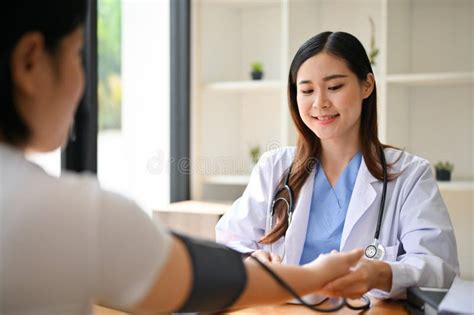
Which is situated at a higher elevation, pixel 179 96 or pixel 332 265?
pixel 179 96

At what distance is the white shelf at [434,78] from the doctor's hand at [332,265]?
1.98 m

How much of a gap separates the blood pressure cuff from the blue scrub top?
3.53ft

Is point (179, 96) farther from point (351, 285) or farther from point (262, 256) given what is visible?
point (351, 285)

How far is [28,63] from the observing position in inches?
28.3

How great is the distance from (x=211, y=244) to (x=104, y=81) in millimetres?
2515

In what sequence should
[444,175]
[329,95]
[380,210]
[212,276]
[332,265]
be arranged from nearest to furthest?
[212,276] → [332,265] → [380,210] → [329,95] → [444,175]

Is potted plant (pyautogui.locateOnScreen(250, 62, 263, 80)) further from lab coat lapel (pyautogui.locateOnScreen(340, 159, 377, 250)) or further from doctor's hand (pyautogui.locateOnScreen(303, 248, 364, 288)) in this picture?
doctor's hand (pyautogui.locateOnScreen(303, 248, 364, 288))

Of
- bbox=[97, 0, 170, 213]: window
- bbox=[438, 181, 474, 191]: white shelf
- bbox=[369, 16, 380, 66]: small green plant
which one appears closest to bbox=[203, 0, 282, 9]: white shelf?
bbox=[97, 0, 170, 213]: window

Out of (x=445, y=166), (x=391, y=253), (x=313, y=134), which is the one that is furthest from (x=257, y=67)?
(x=391, y=253)

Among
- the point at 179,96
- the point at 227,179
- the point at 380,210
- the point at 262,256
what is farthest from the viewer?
the point at 179,96

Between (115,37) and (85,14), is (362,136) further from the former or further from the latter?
(115,37)

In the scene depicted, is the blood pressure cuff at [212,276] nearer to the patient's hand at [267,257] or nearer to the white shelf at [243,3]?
the patient's hand at [267,257]

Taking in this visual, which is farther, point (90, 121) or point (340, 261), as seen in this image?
point (90, 121)

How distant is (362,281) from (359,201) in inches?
19.6
